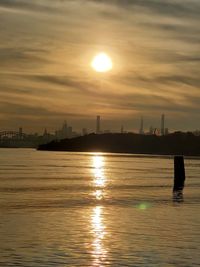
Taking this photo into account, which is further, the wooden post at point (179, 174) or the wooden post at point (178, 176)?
the wooden post at point (179, 174)

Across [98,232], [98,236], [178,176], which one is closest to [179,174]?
[178,176]

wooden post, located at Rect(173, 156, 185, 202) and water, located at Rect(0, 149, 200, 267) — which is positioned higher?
wooden post, located at Rect(173, 156, 185, 202)

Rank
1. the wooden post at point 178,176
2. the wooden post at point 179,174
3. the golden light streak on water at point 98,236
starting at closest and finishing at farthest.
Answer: the golden light streak on water at point 98,236 → the wooden post at point 178,176 → the wooden post at point 179,174

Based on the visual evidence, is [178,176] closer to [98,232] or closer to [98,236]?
[98,232]

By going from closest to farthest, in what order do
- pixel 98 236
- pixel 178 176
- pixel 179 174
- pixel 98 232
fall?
pixel 98 236 → pixel 98 232 → pixel 178 176 → pixel 179 174

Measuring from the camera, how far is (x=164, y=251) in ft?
64.4

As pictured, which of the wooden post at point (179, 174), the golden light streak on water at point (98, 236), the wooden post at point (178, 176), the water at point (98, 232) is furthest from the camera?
the wooden post at point (179, 174)

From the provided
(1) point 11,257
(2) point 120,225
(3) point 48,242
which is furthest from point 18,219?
(1) point 11,257

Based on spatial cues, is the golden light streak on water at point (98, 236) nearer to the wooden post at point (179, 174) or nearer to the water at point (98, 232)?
the water at point (98, 232)

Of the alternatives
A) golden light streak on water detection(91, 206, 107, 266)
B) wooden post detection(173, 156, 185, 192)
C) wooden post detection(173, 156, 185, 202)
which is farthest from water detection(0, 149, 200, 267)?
wooden post detection(173, 156, 185, 192)

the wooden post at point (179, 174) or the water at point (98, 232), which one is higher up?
the wooden post at point (179, 174)

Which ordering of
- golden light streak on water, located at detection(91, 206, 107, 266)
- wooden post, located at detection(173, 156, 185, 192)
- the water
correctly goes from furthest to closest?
1. wooden post, located at detection(173, 156, 185, 192)
2. golden light streak on water, located at detection(91, 206, 107, 266)
3. the water

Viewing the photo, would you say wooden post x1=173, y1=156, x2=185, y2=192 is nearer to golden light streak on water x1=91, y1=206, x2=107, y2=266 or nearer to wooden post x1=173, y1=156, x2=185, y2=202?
wooden post x1=173, y1=156, x2=185, y2=202

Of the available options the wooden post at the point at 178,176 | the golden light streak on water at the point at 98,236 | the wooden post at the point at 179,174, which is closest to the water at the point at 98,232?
the golden light streak on water at the point at 98,236
